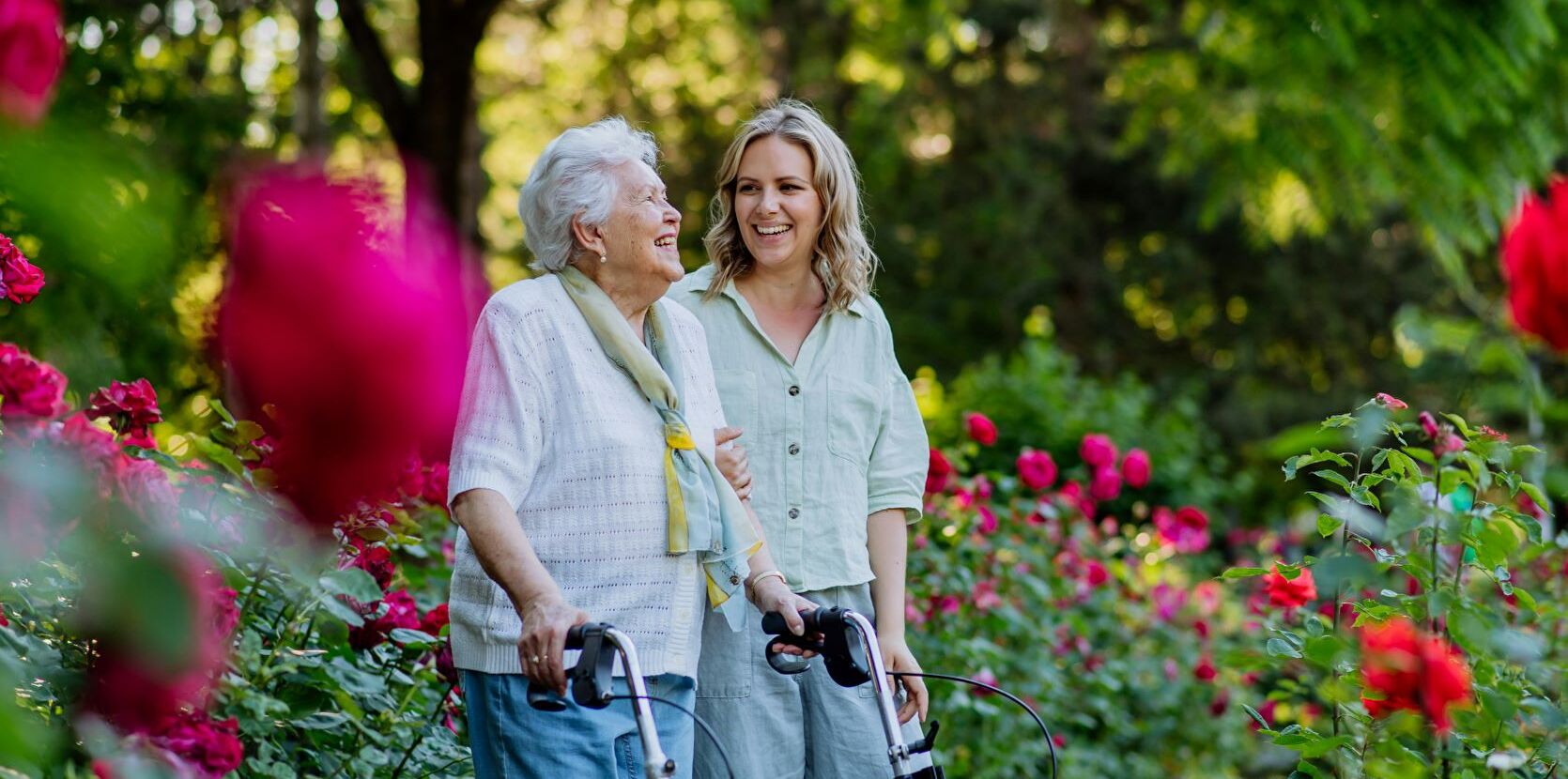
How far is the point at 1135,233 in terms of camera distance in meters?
16.9

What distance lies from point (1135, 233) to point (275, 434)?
1659 cm

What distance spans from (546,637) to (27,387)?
78cm

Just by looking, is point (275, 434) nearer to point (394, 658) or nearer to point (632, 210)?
point (632, 210)

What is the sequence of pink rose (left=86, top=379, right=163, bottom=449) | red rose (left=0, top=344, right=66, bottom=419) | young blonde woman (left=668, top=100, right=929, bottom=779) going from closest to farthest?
red rose (left=0, top=344, right=66, bottom=419) → pink rose (left=86, top=379, right=163, bottom=449) → young blonde woman (left=668, top=100, right=929, bottom=779)

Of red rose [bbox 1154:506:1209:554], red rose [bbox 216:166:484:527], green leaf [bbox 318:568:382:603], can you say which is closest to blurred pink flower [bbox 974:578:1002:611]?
red rose [bbox 1154:506:1209:554]

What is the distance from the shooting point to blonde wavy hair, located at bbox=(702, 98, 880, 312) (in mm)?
3199

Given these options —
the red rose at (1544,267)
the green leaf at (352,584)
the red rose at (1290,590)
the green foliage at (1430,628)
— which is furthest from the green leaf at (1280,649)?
the green leaf at (352,584)

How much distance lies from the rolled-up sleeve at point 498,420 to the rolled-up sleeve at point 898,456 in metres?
0.92

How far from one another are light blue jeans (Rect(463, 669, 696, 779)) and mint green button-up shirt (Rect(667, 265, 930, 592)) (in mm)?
606

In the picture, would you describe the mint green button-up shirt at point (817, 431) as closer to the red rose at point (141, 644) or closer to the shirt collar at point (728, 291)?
the shirt collar at point (728, 291)

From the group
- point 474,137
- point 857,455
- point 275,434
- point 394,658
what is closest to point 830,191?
point 857,455

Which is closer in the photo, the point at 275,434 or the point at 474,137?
the point at 275,434

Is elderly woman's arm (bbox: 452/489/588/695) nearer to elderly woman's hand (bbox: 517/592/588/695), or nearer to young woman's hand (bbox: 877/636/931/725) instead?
elderly woman's hand (bbox: 517/592/588/695)

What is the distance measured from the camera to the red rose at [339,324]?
738 millimetres
